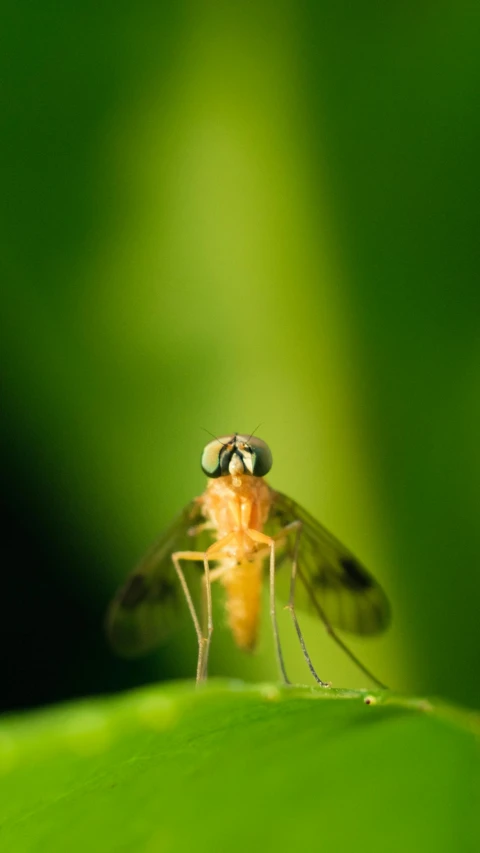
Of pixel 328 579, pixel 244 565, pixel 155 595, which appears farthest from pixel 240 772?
pixel 155 595

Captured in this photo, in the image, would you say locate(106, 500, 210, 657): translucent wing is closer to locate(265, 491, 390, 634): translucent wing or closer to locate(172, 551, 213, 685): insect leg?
locate(172, 551, 213, 685): insect leg

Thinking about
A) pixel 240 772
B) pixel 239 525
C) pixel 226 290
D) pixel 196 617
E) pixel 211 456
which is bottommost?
pixel 240 772

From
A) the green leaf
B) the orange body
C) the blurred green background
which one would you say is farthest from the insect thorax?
the green leaf

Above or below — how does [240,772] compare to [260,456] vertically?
below

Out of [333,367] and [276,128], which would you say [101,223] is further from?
[333,367]

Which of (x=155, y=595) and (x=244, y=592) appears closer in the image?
(x=244, y=592)

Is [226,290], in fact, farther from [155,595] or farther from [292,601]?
[155,595]

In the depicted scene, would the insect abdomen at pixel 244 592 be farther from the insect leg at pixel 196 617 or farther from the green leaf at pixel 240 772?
the green leaf at pixel 240 772
